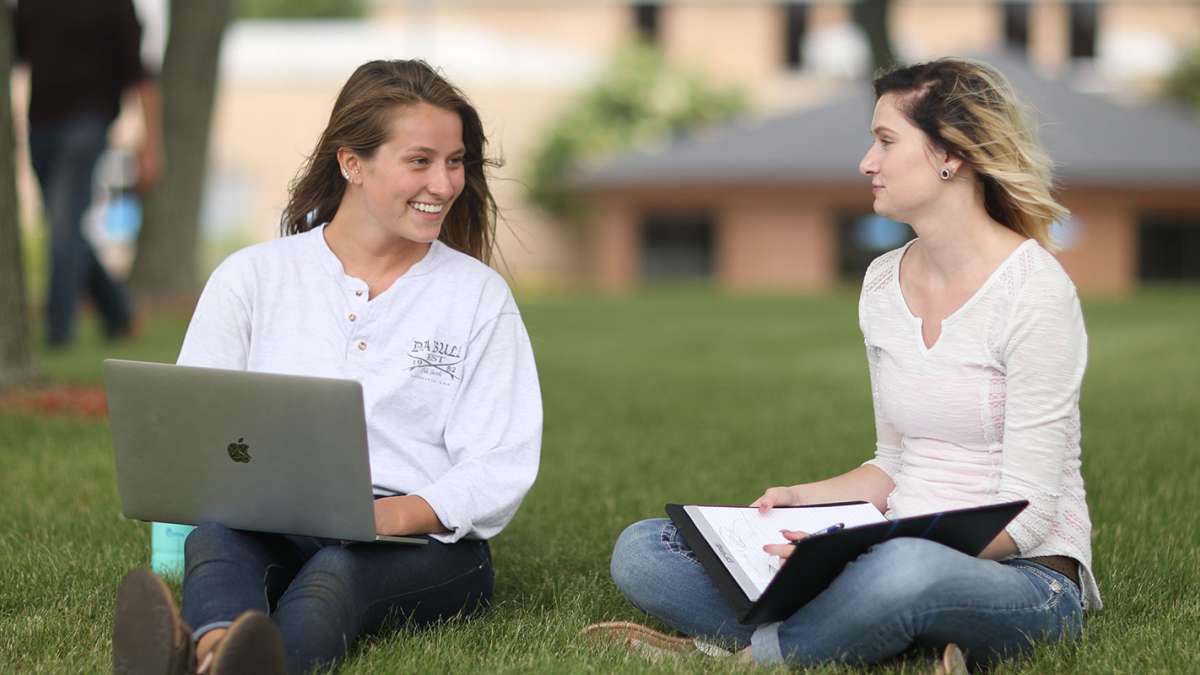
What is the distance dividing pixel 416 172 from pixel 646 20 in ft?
108

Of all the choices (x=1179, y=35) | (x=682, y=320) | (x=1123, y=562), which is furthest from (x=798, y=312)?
(x=1179, y=35)

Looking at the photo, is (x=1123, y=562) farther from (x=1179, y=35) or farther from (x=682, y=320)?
(x=1179, y=35)

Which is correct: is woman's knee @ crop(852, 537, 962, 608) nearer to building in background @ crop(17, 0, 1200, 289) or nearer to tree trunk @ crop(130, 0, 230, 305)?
tree trunk @ crop(130, 0, 230, 305)

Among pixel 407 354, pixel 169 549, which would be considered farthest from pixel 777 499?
pixel 169 549

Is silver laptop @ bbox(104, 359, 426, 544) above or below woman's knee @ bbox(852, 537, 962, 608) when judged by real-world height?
above

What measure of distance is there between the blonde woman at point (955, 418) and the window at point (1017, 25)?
33194 mm

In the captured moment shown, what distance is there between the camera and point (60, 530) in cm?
517

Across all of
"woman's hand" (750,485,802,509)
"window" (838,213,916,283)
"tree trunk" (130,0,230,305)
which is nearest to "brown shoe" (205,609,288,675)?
"woman's hand" (750,485,802,509)

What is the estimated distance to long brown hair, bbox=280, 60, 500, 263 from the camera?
406 centimetres

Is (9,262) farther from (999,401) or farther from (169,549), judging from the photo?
(999,401)

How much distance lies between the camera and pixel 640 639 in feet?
12.7

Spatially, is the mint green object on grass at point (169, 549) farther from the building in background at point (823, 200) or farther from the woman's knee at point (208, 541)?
the building in background at point (823, 200)

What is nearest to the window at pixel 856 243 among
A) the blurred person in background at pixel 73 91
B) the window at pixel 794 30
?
the window at pixel 794 30

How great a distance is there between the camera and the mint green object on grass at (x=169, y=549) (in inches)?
169
